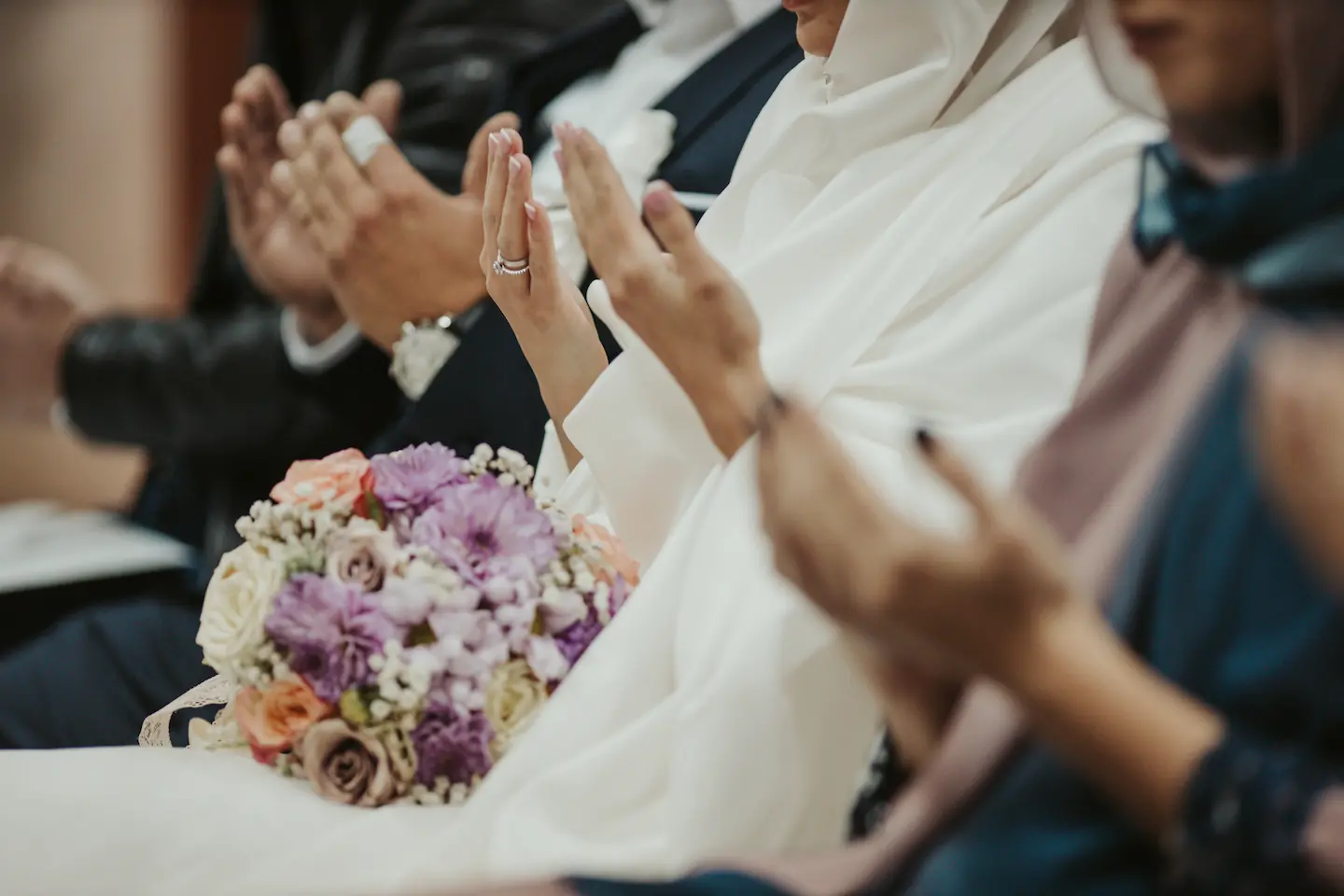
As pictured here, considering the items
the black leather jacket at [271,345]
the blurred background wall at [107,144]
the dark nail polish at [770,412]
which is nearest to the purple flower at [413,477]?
the dark nail polish at [770,412]

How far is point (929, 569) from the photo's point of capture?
565 millimetres

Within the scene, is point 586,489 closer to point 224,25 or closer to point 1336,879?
point 1336,879

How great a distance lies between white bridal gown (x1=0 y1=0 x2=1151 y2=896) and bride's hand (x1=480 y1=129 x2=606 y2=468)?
6 centimetres

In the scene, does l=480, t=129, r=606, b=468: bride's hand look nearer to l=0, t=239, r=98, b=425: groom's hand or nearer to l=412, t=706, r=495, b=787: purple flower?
l=412, t=706, r=495, b=787: purple flower

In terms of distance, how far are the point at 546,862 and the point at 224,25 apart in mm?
2234

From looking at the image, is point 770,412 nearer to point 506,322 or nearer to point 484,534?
point 484,534

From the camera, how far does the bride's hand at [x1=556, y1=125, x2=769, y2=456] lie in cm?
84

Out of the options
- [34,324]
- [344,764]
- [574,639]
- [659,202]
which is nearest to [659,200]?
[659,202]

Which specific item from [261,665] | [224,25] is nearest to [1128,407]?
[261,665]

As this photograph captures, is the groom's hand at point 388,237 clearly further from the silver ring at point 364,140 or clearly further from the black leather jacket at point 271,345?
the black leather jacket at point 271,345

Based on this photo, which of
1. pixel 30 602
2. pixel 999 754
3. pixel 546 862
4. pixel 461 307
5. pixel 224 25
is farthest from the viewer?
pixel 224 25

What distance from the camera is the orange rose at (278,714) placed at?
879 mm

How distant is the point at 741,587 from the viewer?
33.8 inches

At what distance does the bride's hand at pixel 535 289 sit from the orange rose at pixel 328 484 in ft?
0.58
